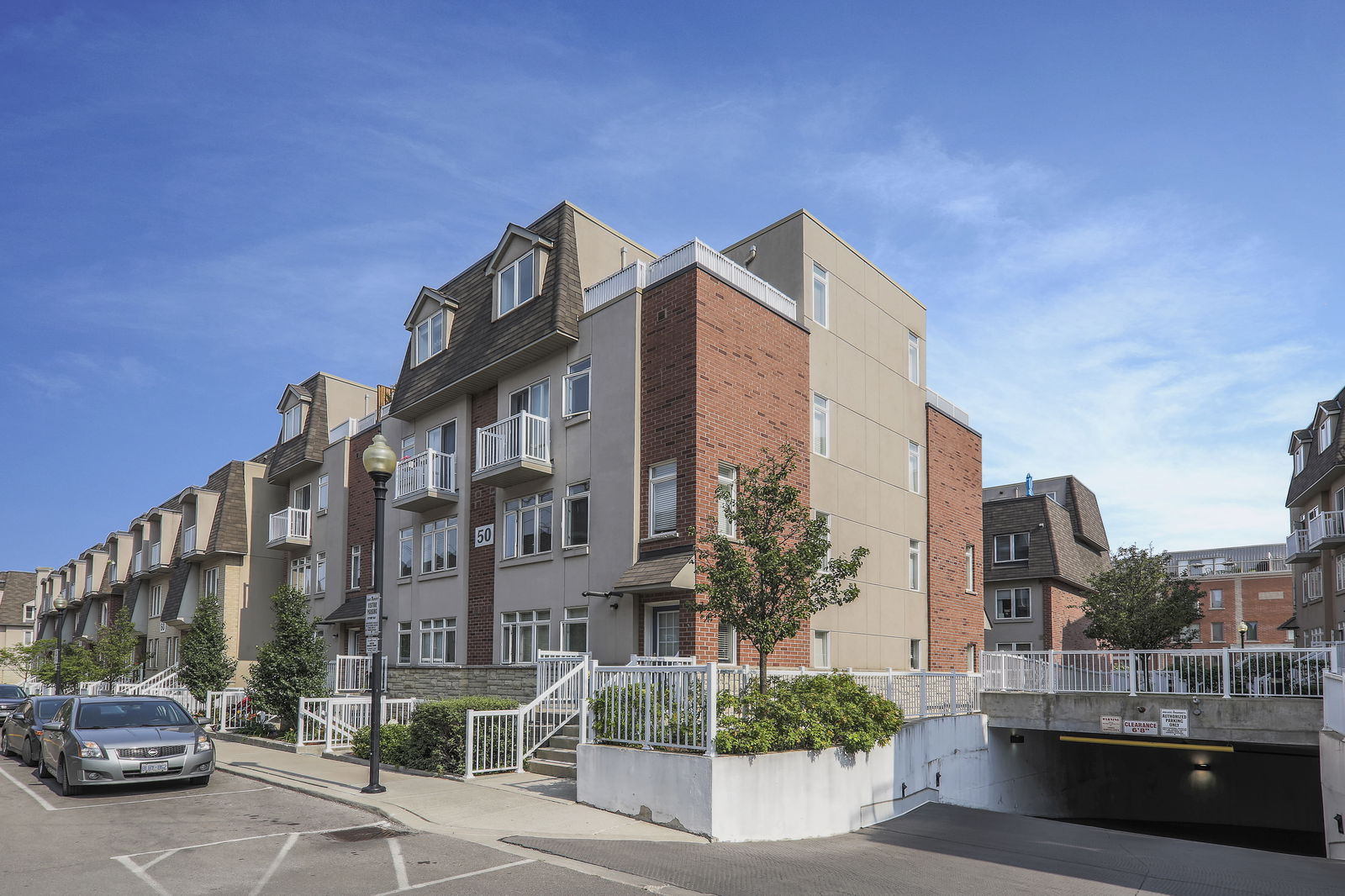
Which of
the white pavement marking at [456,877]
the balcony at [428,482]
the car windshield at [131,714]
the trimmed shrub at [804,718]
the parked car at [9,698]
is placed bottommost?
the parked car at [9,698]

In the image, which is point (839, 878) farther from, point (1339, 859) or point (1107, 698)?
point (1107, 698)

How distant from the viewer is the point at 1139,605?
34.8 meters

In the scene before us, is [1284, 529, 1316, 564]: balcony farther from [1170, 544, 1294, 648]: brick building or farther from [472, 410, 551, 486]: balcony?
[472, 410, 551, 486]: balcony

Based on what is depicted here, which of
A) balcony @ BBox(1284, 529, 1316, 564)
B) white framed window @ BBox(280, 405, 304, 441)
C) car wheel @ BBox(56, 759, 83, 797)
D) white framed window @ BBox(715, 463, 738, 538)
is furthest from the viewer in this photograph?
balcony @ BBox(1284, 529, 1316, 564)

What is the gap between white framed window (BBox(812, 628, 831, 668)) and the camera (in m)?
22.1

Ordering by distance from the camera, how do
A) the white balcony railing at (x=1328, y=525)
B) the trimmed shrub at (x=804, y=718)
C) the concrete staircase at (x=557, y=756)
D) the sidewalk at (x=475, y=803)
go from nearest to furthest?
the sidewalk at (x=475, y=803) → the trimmed shrub at (x=804, y=718) → the concrete staircase at (x=557, y=756) → the white balcony railing at (x=1328, y=525)

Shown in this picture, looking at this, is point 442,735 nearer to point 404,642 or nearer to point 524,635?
point 524,635

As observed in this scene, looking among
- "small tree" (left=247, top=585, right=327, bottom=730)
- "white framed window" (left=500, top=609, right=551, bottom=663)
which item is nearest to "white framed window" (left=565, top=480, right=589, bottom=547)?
"white framed window" (left=500, top=609, right=551, bottom=663)

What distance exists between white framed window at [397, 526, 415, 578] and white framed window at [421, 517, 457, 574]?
0.61 meters

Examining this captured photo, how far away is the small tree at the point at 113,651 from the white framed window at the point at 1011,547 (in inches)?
1413

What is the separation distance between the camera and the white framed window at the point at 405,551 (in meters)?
27.3

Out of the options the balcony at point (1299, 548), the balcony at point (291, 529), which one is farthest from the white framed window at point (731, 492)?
the balcony at point (1299, 548)

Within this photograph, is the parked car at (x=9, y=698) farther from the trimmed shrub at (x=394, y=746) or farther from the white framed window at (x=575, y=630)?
the white framed window at (x=575, y=630)

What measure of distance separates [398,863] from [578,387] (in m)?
13.3
